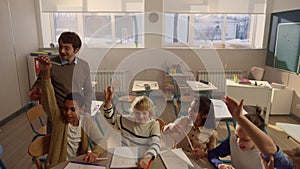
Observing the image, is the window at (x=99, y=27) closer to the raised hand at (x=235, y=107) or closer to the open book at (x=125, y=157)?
the open book at (x=125, y=157)

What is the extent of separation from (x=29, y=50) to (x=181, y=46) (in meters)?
3.28

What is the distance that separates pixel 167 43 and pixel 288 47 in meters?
2.45

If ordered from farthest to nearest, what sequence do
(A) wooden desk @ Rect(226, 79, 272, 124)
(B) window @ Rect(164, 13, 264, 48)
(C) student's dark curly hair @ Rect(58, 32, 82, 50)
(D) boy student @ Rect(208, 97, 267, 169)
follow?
(B) window @ Rect(164, 13, 264, 48)
(A) wooden desk @ Rect(226, 79, 272, 124)
(C) student's dark curly hair @ Rect(58, 32, 82, 50)
(D) boy student @ Rect(208, 97, 267, 169)

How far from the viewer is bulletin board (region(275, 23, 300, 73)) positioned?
3.99 metres

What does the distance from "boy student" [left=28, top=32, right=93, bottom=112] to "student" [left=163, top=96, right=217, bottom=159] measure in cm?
79

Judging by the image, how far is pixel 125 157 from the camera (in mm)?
1391

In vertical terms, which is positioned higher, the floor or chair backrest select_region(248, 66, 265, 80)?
chair backrest select_region(248, 66, 265, 80)

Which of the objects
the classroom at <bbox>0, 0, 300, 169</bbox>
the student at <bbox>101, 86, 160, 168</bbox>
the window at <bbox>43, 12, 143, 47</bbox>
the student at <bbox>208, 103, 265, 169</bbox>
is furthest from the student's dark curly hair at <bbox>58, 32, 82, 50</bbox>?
the window at <bbox>43, 12, 143, 47</bbox>

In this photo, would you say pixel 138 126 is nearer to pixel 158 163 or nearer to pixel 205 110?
pixel 158 163

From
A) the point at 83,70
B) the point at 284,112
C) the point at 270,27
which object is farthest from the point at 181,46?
the point at 83,70

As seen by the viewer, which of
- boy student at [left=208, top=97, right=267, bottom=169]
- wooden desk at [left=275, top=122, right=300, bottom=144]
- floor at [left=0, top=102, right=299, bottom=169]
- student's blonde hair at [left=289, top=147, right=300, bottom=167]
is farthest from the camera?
floor at [left=0, top=102, right=299, bottom=169]

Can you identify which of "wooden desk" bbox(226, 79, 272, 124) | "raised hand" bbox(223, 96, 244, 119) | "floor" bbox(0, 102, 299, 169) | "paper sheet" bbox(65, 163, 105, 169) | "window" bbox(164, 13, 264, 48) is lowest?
"floor" bbox(0, 102, 299, 169)

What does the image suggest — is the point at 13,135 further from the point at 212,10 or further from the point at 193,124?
the point at 212,10

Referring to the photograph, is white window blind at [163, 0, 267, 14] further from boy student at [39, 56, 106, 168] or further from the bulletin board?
boy student at [39, 56, 106, 168]
